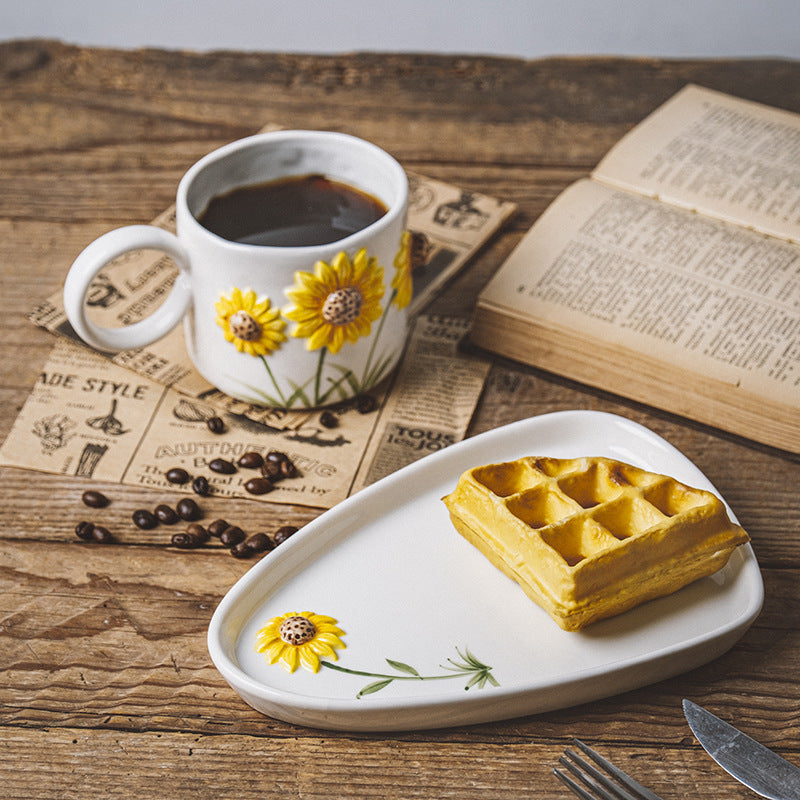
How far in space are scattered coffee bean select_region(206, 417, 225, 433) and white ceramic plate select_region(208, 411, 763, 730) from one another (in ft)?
0.77

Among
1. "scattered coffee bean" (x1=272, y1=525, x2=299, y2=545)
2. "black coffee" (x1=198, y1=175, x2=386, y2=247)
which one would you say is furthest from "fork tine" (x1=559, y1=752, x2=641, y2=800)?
"black coffee" (x1=198, y1=175, x2=386, y2=247)

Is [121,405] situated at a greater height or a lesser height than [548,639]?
lesser

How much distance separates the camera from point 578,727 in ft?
2.62

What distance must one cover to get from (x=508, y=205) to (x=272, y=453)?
0.57 metres

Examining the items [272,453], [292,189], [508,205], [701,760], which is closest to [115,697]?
[272,453]

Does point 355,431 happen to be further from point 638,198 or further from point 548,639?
point 638,198

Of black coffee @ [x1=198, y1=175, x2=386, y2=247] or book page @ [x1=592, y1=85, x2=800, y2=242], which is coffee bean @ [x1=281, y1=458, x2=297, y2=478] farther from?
book page @ [x1=592, y1=85, x2=800, y2=242]

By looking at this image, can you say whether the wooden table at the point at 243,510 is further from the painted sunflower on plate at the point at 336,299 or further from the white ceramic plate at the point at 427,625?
the painted sunflower on plate at the point at 336,299

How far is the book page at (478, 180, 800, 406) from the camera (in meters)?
1.08

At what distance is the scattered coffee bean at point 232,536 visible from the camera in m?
0.96

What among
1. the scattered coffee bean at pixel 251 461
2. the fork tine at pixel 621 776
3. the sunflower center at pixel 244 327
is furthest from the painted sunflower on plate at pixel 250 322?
the fork tine at pixel 621 776

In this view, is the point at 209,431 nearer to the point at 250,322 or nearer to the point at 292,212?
the point at 250,322

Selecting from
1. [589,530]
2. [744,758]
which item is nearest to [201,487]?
[589,530]

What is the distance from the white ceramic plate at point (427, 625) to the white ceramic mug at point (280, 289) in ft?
0.58
